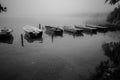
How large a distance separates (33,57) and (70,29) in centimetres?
1603

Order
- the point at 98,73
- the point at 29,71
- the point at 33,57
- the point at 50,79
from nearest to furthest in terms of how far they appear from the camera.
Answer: the point at 50,79, the point at 98,73, the point at 29,71, the point at 33,57

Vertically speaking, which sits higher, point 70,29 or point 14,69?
point 70,29

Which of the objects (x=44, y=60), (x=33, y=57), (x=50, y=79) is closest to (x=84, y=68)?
(x=50, y=79)

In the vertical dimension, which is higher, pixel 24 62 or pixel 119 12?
pixel 119 12

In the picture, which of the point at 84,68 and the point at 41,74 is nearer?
the point at 41,74

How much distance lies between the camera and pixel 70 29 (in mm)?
25984

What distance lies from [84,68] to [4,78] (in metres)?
6.20

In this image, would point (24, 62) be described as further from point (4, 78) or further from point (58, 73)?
point (58, 73)

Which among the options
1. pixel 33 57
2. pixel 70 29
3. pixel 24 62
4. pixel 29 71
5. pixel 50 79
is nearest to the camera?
pixel 50 79

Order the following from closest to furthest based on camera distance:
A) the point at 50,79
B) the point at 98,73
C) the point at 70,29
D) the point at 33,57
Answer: the point at 50,79
the point at 98,73
the point at 33,57
the point at 70,29

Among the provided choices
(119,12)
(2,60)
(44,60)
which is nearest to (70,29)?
(119,12)

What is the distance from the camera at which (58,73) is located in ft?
27.1

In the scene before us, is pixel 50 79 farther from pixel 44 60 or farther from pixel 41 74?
pixel 44 60

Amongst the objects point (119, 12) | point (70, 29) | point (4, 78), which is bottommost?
point (4, 78)
